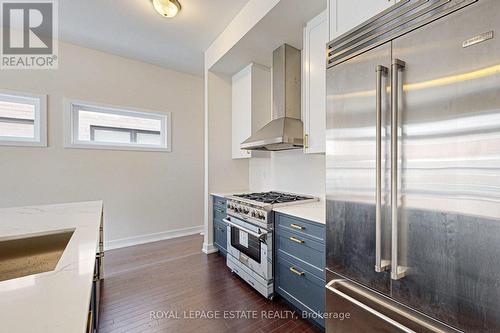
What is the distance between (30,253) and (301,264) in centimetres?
179

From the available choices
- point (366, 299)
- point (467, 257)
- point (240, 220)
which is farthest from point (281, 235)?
point (467, 257)

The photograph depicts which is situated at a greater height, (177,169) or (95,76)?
(95,76)

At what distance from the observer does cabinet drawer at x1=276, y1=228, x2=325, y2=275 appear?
5.34ft

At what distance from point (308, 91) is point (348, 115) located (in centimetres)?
95

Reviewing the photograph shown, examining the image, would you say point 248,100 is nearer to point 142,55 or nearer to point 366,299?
point 142,55

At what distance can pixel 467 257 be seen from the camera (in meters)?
0.85

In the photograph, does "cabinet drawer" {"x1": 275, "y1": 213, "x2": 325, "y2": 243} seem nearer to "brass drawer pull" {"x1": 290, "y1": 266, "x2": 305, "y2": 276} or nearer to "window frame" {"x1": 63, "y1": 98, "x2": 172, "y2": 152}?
"brass drawer pull" {"x1": 290, "y1": 266, "x2": 305, "y2": 276}

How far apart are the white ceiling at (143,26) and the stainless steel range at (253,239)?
6.86 feet

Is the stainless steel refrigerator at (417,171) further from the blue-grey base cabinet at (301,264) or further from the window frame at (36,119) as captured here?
the window frame at (36,119)

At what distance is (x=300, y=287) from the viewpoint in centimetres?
181

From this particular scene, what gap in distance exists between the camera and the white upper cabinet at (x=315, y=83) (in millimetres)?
1979

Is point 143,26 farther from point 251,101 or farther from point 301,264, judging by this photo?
point 301,264

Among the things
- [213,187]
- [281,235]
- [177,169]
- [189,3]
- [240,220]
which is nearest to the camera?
[281,235]

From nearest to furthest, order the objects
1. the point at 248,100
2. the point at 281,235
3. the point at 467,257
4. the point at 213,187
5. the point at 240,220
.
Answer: the point at 467,257 → the point at 281,235 → the point at 240,220 → the point at 248,100 → the point at 213,187
